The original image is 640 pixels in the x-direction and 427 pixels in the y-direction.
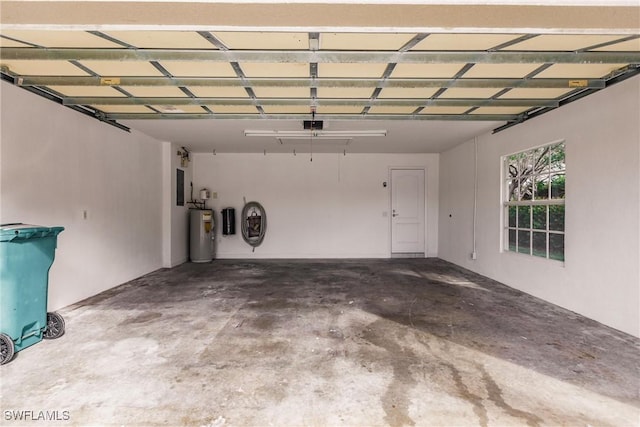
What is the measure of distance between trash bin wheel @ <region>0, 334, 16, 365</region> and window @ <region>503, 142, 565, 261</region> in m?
5.43

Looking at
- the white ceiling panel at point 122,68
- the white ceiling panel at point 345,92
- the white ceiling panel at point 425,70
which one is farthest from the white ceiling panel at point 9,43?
the white ceiling panel at point 425,70

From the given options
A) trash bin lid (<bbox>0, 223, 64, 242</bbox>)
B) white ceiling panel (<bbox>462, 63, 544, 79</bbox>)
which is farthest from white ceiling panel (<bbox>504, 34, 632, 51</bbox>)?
trash bin lid (<bbox>0, 223, 64, 242</bbox>)

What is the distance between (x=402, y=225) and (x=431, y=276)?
6.96ft

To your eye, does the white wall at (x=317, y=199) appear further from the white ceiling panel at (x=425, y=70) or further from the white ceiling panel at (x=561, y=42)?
the white ceiling panel at (x=561, y=42)

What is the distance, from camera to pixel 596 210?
10.5 ft

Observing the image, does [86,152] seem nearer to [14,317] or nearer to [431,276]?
[14,317]

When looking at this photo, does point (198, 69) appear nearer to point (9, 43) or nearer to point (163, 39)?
point (163, 39)

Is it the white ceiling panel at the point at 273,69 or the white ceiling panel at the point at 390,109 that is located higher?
the white ceiling panel at the point at 390,109

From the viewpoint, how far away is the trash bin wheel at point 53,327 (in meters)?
2.71

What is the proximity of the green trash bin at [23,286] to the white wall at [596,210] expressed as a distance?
517 cm

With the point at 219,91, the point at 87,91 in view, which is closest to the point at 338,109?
the point at 219,91

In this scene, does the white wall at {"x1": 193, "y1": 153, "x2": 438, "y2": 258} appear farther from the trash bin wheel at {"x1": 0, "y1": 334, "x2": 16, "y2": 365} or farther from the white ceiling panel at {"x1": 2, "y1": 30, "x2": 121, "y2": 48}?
the trash bin wheel at {"x1": 0, "y1": 334, "x2": 16, "y2": 365}

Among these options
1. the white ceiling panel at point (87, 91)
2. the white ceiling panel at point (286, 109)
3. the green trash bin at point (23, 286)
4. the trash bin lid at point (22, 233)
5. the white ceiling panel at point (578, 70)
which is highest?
the white ceiling panel at point (286, 109)

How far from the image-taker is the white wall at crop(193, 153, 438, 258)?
285 inches
